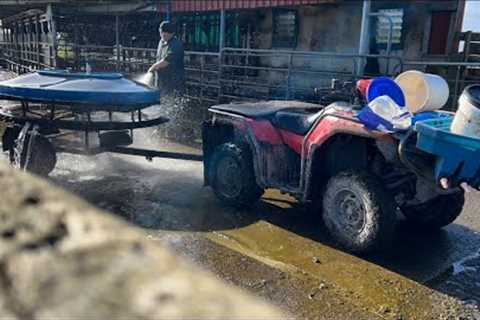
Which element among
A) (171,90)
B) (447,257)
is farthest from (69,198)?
(171,90)

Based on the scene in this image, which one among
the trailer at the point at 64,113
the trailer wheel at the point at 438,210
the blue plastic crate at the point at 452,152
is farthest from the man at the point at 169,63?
the blue plastic crate at the point at 452,152

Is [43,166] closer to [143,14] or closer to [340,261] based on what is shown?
[340,261]

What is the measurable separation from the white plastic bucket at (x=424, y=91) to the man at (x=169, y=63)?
4.52 m

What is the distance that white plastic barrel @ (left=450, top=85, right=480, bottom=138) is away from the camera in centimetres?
305

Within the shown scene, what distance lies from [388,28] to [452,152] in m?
7.26

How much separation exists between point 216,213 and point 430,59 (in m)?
6.66

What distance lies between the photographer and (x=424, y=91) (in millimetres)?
3918

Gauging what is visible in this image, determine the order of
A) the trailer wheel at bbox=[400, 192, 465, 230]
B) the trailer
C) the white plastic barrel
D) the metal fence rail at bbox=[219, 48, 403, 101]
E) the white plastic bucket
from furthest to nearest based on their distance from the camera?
the metal fence rail at bbox=[219, 48, 403, 101] → the trailer → the trailer wheel at bbox=[400, 192, 465, 230] → the white plastic bucket → the white plastic barrel

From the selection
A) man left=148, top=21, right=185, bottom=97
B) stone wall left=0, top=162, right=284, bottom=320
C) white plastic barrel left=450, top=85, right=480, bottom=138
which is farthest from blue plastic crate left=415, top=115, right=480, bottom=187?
man left=148, top=21, right=185, bottom=97

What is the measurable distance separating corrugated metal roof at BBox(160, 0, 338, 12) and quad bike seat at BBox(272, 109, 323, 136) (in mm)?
6170

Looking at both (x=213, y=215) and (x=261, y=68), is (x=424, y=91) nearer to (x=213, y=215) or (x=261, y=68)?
(x=213, y=215)

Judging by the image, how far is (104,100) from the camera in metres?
5.16

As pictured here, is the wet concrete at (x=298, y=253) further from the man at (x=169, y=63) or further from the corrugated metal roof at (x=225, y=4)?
the corrugated metal roof at (x=225, y=4)

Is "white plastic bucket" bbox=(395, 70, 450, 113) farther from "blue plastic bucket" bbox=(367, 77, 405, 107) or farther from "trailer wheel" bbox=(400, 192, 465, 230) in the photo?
"trailer wheel" bbox=(400, 192, 465, 230)
